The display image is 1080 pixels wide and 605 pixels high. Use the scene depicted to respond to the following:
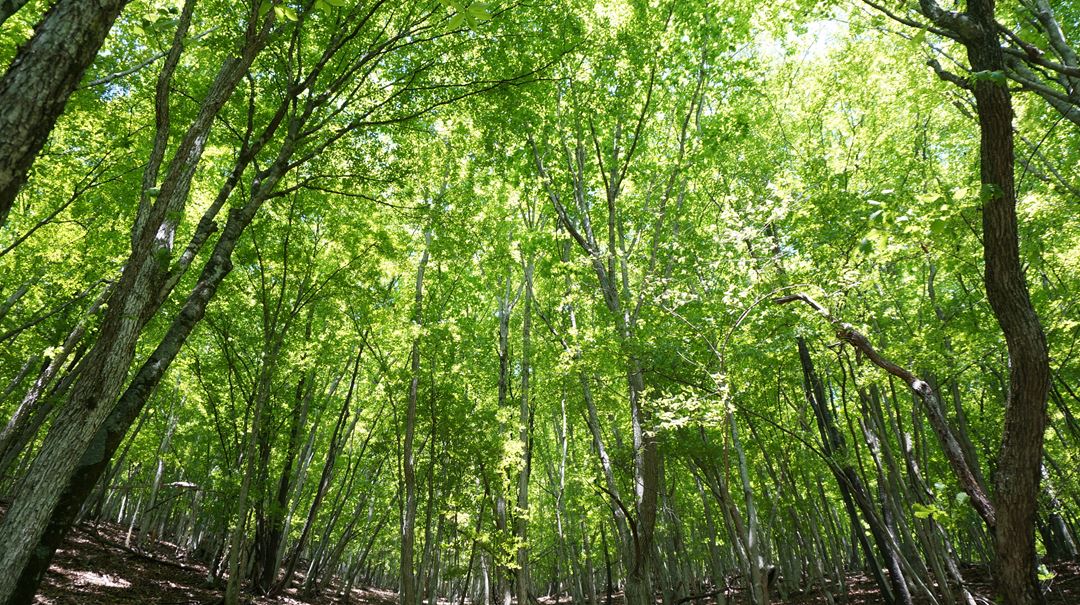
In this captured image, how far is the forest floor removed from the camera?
914 cm

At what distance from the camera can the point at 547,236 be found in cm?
1043

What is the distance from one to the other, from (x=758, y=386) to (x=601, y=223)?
5026mm

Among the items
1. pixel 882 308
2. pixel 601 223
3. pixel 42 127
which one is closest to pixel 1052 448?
pixel 882 308

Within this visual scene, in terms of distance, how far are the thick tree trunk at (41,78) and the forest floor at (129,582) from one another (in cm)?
948

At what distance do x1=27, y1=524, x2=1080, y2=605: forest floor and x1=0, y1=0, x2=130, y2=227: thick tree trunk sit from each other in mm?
9477

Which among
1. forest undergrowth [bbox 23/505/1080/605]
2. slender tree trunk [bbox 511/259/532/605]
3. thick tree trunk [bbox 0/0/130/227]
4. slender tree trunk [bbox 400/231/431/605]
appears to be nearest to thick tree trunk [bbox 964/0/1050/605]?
thick tree trunk [bbox 0/0/130/227]

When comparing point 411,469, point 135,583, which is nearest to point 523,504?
point 411,469

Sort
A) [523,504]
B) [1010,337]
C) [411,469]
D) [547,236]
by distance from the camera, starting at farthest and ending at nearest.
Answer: [523,504]
[547,236]
[411,469]
[1010,337]

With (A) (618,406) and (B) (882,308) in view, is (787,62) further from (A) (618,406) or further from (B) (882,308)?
(A) (618,406)

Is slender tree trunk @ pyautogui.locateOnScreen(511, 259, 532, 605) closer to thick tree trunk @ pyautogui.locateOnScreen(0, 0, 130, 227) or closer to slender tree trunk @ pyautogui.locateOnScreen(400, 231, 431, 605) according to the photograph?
slender tree trunk @ pyautogui.locateOnScreen(400, 231, 431, 605)

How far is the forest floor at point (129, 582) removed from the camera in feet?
30.0

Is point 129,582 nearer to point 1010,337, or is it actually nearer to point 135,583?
point 135,583

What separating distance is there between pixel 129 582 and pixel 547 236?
38.9ft

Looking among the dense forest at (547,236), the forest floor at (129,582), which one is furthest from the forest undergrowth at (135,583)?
the dense forest at (547,236)
